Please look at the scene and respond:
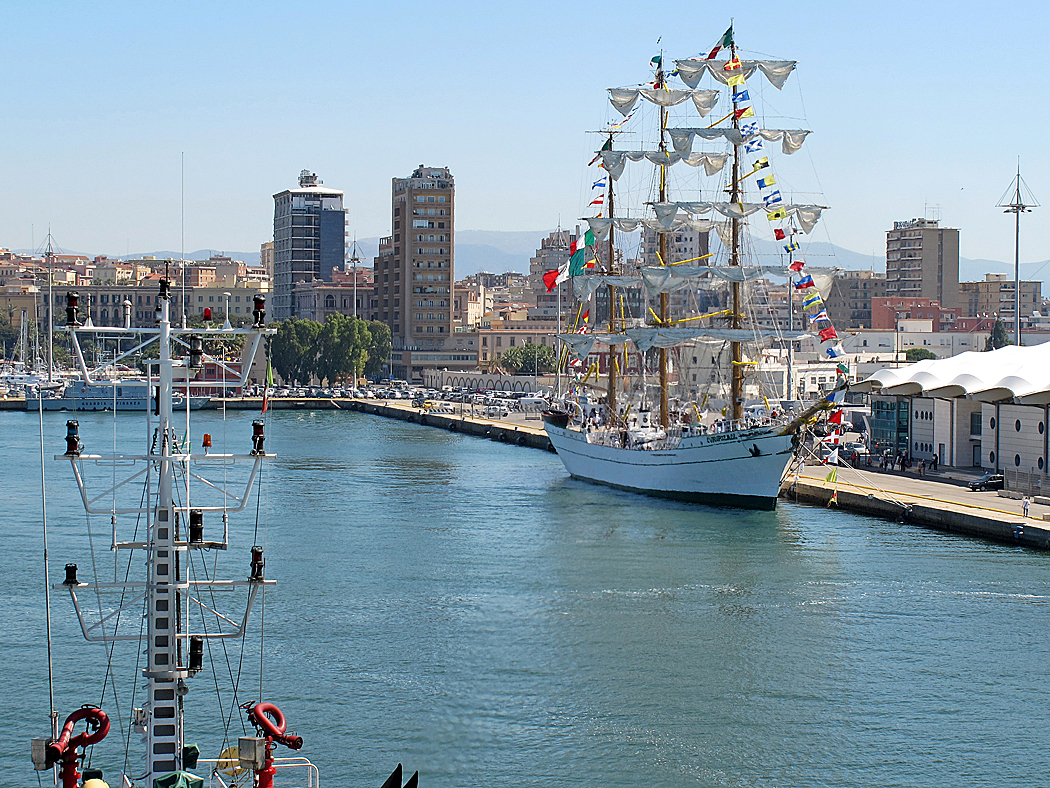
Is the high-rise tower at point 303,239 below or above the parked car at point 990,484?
above

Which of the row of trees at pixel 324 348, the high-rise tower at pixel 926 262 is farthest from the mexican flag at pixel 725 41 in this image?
the high-rise tower at pixel 926 262

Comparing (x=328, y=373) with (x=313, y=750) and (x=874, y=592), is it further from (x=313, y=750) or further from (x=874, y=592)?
(x=313, y=750)

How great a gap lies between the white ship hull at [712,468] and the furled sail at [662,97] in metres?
17.4

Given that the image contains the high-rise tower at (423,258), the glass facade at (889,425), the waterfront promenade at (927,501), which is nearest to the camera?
the waterfront promenade at (927,501)

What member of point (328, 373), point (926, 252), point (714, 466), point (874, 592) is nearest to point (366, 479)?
point (714, 466)

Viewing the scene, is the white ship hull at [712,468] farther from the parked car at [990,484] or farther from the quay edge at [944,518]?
the parked car at [990,484]

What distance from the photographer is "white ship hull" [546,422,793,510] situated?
49312 mm

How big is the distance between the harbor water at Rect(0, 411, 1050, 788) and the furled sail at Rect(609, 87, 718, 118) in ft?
80.8

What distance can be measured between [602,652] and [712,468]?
1032 inches

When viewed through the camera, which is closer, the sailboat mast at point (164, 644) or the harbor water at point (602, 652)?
the sailboat mast at point (164, 644)

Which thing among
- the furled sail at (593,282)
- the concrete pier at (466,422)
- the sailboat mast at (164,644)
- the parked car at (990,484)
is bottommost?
the concrete pier at (466,422)

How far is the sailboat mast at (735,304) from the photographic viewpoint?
5594cm

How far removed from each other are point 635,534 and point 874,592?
11368 millimetres

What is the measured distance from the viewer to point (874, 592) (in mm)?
31922
